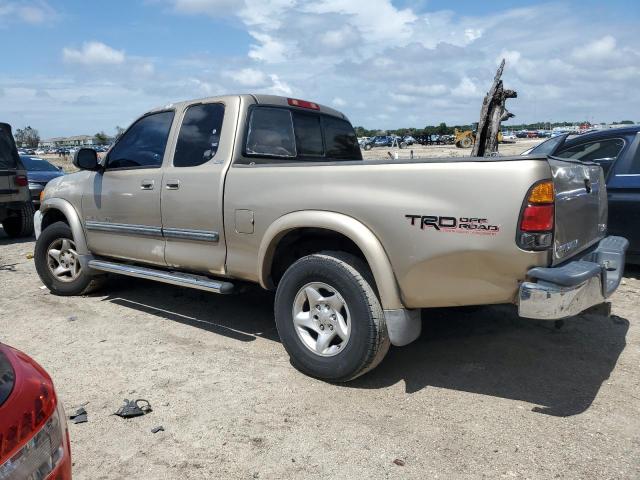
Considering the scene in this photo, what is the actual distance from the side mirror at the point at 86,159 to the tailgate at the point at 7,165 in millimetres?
5628

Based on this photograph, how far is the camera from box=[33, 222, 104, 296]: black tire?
575cm

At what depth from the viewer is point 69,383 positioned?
12.4 ft

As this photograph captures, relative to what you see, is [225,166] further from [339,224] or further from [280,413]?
[280,413]

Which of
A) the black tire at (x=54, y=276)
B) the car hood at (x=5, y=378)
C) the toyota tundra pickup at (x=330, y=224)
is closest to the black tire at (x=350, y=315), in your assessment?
the toyota tundra pickup at (x=330, y=224)

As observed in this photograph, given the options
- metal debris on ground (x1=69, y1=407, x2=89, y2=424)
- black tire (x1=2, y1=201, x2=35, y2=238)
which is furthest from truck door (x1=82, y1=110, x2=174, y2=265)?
black tire (x1=2, y1=201, x2=35, y2=238)

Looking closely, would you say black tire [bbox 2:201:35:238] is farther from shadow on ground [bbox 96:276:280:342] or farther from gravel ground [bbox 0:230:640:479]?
gravel ground [bbox 0:230:640:479]

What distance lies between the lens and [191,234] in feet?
14.5

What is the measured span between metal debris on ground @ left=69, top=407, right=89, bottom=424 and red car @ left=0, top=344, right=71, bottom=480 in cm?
141

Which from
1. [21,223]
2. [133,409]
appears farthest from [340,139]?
[21,223]

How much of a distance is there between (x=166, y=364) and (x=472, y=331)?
2498 mm

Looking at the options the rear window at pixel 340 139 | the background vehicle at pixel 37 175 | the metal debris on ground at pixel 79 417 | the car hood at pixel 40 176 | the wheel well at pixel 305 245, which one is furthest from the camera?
the car hood at pixel 40 176

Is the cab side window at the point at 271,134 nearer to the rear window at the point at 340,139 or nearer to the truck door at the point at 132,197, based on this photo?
the rear window at the point at 340,139

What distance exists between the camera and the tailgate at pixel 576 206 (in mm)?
3051

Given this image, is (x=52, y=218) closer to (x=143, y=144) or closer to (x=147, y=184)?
(x=143, y=144)
